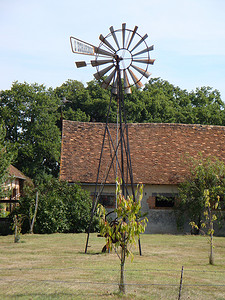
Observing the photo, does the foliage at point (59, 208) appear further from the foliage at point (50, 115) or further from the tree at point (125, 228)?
the foliage at point (50, 115)

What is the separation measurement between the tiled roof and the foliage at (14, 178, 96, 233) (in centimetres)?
107

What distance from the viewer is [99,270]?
39.8ft

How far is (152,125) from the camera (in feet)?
97.7

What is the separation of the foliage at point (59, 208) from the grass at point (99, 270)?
2413 mm

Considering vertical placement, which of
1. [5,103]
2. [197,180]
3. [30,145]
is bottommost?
[197,180]

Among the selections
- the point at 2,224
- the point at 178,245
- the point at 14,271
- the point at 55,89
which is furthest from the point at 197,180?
the point at 55,89

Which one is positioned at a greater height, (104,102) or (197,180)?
(104,102)

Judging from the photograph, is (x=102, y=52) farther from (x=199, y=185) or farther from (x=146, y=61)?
(x=199, y=185)

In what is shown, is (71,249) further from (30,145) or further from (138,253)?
(30,145)

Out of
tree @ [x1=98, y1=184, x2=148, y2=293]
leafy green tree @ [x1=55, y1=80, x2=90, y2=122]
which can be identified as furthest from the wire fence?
leafy green tree @ [x1=55, y1=80, x2=90, y2=122]

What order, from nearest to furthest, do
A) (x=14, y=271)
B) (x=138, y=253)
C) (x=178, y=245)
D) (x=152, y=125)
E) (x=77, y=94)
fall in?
(x=14, y=271) < (x=138, y=253) < (x=178, y=245) < (x=152, y=125) < (x=77, y=94)

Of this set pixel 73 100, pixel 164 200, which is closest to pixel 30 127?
pixel 73 100

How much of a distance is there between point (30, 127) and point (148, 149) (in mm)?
19424

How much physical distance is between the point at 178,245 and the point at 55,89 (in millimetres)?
35736
